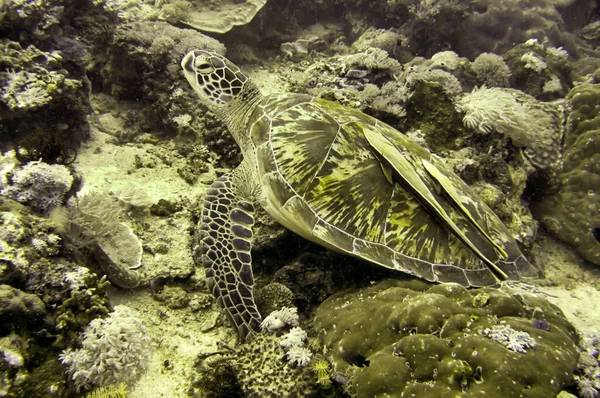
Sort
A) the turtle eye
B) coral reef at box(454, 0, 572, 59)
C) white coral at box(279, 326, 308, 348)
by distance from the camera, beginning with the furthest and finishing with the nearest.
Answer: coral reef at box(454, 0, 572, 59), the turtle eye, white coral at box(279, 326, 308, 348)

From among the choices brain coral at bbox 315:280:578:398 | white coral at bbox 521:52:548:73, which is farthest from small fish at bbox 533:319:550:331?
white coral at bbox 521:52:548:73

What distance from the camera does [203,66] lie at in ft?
11.8

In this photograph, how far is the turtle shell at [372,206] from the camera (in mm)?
2551

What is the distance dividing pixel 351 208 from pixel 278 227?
83 cm

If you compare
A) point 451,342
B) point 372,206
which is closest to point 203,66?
point 372,206

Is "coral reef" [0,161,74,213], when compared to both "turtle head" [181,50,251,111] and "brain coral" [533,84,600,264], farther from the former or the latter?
"brain coral" [533,84,600,264]

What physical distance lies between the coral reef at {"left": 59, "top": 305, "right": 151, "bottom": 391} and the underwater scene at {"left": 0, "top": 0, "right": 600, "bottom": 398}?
12 millimetres

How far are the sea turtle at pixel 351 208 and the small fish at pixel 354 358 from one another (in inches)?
27.7

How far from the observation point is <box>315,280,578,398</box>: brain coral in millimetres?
1797

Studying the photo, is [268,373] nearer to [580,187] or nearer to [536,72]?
[580,187]

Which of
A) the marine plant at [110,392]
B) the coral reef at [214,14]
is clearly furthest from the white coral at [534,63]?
the marine plant at [110,392]

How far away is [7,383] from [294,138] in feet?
8.10

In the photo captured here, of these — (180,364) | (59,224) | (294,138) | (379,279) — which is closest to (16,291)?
(59,224)

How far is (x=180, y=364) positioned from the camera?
2.40 metres
